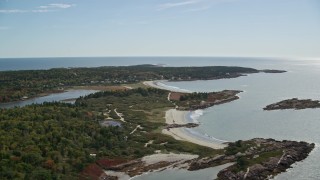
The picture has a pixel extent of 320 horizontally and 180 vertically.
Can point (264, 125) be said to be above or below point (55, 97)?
above

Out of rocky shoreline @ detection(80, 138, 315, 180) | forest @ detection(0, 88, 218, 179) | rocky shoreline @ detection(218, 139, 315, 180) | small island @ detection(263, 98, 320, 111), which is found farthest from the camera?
small island @ detection(263, 98, 320, 111)

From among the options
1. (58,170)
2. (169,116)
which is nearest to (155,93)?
(169,116)

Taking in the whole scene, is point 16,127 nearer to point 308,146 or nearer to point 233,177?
point 233,177

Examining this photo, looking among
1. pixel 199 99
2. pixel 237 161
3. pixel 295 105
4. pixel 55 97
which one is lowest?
pixel 55 97

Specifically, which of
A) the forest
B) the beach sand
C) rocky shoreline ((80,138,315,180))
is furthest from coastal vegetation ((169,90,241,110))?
rocky shoreline ((80,138,315,180))

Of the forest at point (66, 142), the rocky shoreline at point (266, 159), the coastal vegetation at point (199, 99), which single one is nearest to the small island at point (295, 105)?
the coastal vegetation at point (199, 99)

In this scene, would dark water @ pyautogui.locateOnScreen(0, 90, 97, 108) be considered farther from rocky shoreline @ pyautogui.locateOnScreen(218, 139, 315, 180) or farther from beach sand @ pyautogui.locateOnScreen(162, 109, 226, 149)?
rocky shoreline @ pyautogui.locateOnScreen(218, 139, 315, 180)

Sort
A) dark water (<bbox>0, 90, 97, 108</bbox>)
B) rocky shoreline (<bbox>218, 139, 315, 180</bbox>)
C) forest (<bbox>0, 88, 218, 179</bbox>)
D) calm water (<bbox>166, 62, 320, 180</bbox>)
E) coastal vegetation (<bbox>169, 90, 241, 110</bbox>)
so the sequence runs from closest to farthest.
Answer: forest (<bbox>0, 88, 218, 179</bbox>) → rocky shoreline (<bbox>218, 139, 315, 180</bbox>) → calm water (<bbox>166, 62, 320, 180</bbox>) → coastal vegetation (<bbox>169, 90, 241, 110</bbox>) → dark water (<bbox>0, 90, 97, 108</bbox>)

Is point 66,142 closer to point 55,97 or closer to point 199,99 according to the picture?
point 199,99

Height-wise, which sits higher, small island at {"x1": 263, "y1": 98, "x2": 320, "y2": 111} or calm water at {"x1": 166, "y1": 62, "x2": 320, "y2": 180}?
small island at {"x1": 263, "y1": 98, "x2": 320, "y2": 111}

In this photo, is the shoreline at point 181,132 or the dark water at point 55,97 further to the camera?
the dark water at point 55,97

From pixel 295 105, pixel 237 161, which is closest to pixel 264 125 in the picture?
pixel 295 105

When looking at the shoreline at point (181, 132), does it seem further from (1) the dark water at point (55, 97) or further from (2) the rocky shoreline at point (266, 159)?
(1) the dark water at point (55, 97)
